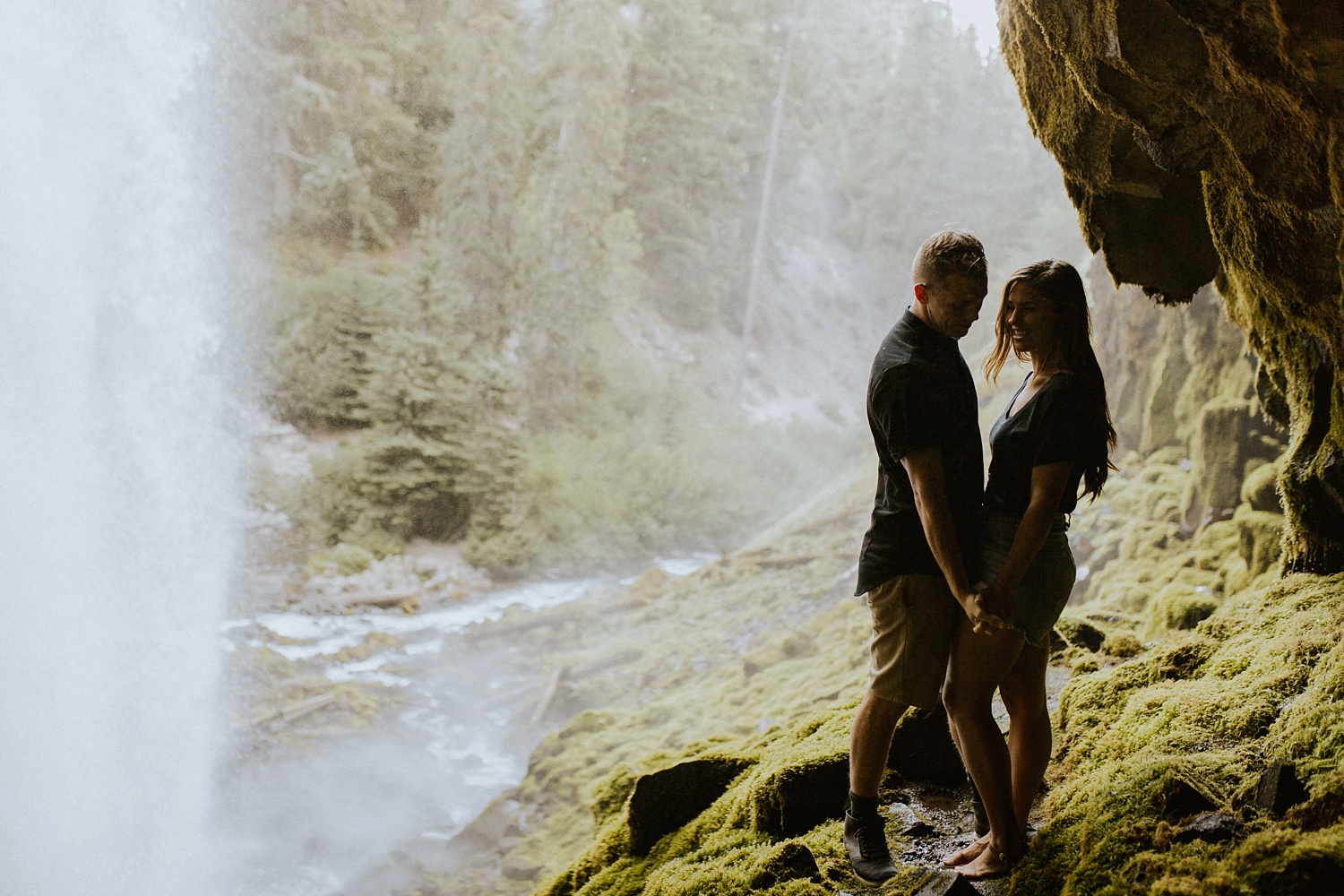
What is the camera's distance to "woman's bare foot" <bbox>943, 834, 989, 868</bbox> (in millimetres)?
2098

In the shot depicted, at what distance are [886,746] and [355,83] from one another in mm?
12354

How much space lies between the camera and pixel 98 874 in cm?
584

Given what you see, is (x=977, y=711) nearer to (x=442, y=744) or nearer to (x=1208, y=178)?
(x=1208, y=178)

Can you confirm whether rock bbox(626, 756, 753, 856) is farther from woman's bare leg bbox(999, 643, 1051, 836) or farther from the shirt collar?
the shirt collar

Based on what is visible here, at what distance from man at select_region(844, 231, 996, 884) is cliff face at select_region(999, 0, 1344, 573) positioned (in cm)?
79

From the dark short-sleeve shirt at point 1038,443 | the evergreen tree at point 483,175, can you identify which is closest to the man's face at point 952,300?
the dark short-sleeve shirt at point 1038,443

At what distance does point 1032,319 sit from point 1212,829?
1.11 m

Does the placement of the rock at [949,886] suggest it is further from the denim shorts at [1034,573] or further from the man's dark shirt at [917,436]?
the man's dark shirt at [917,436]

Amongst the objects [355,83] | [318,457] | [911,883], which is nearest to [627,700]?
[318,457]

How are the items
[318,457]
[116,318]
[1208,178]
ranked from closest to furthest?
1. [1208,178]
2. [116,318]
3. [318,457]

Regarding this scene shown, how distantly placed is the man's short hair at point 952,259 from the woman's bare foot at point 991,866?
4.35 ft

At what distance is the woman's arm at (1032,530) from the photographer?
1.83 meters

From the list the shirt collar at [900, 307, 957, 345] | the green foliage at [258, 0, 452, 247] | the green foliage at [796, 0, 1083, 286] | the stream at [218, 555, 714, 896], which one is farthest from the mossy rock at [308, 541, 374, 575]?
the green foliage at [796, 0, 1083, 286]

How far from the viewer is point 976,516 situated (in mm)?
2010
